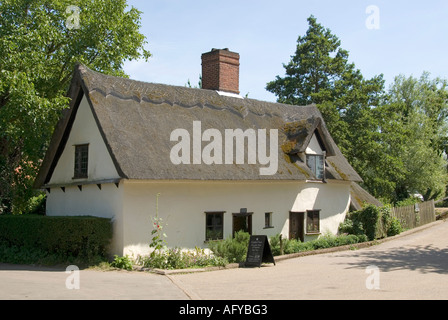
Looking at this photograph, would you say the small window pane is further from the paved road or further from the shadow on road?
the shadow on road

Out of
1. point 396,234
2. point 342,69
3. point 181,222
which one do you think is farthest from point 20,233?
point 342,69

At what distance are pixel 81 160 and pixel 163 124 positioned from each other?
3515 millimetres

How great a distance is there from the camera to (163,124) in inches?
738

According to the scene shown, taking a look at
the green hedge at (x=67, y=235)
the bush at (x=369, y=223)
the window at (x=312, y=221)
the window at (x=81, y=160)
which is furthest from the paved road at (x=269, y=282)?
the bush at (x=369, y=223)

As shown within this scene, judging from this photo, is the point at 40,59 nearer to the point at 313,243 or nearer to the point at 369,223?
the point at 313,243

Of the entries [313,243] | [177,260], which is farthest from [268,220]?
[177,260]

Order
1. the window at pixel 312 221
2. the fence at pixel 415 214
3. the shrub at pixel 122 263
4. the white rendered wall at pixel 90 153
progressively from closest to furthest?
the shrub at pixel 122 263 → the white rendered wall at pixel 90 153 → the window at pixel 312 221 → the fence at pixel 415 214

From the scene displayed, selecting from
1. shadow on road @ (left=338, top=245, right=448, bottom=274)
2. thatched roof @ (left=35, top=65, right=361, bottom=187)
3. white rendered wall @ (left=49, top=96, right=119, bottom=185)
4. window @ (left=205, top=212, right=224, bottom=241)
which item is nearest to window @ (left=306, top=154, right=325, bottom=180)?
thatched roof @ (left=35, top=65, right=361, bottom=187)

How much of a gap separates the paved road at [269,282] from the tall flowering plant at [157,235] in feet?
3.97

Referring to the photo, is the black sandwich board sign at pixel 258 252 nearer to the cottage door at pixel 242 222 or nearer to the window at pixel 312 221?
the cottage door at pixel 242 222

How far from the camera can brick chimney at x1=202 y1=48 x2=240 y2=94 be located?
2386cm

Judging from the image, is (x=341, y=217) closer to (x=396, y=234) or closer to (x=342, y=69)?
(x=396, y=234)

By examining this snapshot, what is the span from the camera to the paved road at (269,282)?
425 inches
